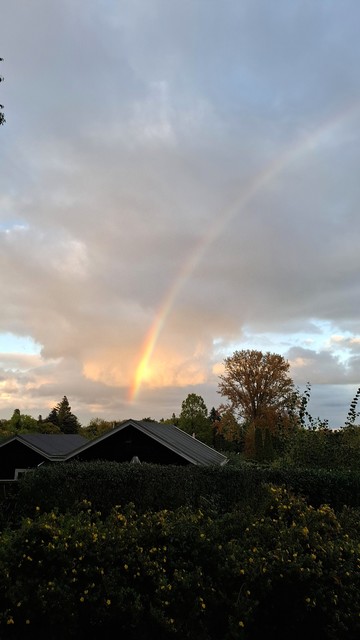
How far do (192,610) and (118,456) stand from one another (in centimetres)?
2044

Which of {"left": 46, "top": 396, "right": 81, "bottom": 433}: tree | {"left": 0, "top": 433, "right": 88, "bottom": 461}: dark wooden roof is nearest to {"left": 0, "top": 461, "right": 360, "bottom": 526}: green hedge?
{"left": 0, "top": 433, "right": 88, "bottom": 461}: dark wooden roof

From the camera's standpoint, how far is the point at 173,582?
627 centimetres

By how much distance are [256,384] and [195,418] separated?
687 inches

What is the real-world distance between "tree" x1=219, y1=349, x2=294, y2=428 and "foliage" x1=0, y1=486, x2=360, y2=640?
53427mm

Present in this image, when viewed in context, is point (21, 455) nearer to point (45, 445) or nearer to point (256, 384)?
point (45, 445)

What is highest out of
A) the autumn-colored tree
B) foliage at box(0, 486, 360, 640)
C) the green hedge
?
the autumn-colored tree

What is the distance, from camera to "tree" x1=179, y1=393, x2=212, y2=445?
7475cm

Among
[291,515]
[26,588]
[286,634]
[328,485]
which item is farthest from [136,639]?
[328,485]

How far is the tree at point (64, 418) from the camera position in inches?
3735

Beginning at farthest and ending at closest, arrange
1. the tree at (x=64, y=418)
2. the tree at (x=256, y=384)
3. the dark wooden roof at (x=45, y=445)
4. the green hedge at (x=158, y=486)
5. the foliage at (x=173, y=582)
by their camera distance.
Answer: the tree at (x=64, y=418), the tree at (x=256, y=384), the dark wooden roof at (x=45, y=445), the green hedge at (x=158, y=486), the foliage at (x=173, y=582)

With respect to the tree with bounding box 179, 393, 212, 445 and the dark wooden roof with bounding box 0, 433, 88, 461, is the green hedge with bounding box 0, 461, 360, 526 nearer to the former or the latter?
the dark wooden roof with bounding box 0, 433, 88, 461

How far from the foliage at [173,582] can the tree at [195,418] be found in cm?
6814

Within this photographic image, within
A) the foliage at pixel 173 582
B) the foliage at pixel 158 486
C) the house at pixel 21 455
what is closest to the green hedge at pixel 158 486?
the foliage at pixel 158 486

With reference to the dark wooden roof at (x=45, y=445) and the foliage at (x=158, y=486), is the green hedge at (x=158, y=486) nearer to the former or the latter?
the foliage at (x=158, y=486)
